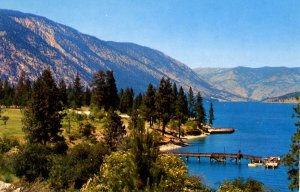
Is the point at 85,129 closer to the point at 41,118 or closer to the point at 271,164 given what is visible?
the point at 41,118

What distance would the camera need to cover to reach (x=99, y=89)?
11094cm

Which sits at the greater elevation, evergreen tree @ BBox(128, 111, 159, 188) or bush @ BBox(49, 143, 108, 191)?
evergreen tree @ BBox(128, 111, 159, 188)

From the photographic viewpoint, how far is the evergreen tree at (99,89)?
10951cm

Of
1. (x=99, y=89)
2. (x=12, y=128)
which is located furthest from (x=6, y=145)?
(x=99, y=89)

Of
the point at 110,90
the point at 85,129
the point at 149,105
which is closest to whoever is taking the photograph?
the point at 85,129

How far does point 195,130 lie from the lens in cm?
14988

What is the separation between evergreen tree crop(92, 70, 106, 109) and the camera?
109506mm

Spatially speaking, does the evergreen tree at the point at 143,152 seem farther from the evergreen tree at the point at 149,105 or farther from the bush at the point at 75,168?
the evergreen tree at the point at 149,105

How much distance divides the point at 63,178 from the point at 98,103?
6499 cm

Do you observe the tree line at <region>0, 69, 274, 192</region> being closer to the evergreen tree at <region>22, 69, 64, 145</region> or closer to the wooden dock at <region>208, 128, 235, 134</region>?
the evergreen tree at <region>22, 69, 64, 145</region>

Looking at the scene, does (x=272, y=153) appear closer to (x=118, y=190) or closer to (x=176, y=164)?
(x=176, y=164)

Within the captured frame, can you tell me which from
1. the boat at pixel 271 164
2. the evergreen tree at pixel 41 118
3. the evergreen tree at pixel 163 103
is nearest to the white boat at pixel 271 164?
the boat at pixel 271 164

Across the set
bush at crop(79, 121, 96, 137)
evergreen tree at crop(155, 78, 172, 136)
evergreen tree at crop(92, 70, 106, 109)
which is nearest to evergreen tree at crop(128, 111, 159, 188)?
bush at crop(79, 121, 96, 137)

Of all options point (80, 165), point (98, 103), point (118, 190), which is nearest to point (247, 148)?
point (98, 103)
